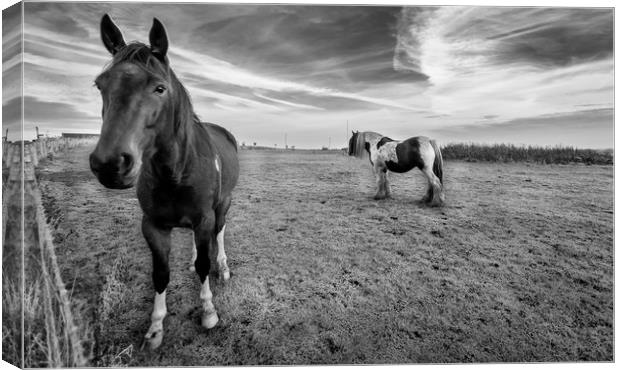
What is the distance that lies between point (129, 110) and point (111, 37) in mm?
572

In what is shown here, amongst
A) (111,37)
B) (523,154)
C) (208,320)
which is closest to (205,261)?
(208,320)

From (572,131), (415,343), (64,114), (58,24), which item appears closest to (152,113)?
(64,114)

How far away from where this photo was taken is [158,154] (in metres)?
1.59

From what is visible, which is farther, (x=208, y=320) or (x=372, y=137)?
(x=372, y=137)

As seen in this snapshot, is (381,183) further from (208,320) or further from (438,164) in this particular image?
(208,320)

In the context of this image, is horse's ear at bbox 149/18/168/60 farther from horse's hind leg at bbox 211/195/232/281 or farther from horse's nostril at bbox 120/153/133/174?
horse's hind leg at bbox 211/195/232/281

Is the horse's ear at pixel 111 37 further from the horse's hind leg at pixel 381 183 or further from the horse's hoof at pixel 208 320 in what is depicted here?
the horse's hind leg at pixel 381 183

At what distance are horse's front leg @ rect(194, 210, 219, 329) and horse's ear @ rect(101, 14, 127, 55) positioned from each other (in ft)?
3.07

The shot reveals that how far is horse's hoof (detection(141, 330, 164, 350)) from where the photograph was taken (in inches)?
74.8

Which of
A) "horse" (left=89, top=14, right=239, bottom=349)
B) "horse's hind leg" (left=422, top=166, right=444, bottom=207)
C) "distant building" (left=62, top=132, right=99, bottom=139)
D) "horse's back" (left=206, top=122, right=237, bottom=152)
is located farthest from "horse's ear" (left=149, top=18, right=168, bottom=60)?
"horse's hind leg" (left=422, top=166, right=444, bottom=207)

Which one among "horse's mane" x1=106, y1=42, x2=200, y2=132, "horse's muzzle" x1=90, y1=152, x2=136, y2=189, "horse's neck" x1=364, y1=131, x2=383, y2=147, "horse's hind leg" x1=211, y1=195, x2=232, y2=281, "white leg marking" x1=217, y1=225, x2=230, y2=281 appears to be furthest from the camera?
"horse's neck" x1=364, y1=131, x2=383, y2=147

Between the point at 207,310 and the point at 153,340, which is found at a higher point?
the point at 207,310

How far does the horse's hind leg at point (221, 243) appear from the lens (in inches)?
91.7

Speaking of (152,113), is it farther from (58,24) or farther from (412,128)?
(412,128)
